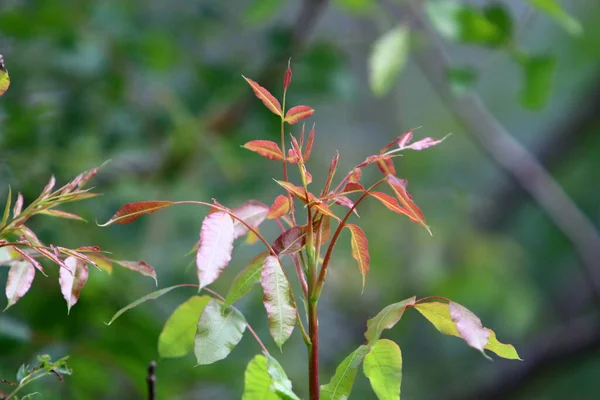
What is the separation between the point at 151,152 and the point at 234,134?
6.0 inches

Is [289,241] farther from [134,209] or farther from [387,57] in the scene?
[387,57]

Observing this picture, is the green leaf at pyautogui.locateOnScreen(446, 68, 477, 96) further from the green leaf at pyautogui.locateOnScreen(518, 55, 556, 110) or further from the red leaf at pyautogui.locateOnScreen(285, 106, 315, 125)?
the red leaf at pyautogui.locateOnScreen(285, 106, 315, 125)

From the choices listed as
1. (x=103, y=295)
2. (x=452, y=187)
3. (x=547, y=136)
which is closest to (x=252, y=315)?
(x=103, y=295)

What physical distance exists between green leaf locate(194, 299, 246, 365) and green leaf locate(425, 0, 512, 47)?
58cm

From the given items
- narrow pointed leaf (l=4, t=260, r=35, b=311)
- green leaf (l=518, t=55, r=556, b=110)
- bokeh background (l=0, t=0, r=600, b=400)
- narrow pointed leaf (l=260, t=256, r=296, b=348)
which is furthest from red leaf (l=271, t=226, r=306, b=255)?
green leaf (l=518, t=55, r=556, b=110)

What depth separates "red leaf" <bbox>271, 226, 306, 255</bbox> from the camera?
0.32 meters

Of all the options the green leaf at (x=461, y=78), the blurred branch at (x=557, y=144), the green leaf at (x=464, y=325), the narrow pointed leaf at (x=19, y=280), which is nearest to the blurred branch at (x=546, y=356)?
the blurred branch at (x=557, y=144)

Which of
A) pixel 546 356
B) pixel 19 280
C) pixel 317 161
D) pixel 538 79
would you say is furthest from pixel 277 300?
pixel 317 161

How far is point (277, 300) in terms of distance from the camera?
11.9 inches

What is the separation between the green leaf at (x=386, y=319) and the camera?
0.31 metres

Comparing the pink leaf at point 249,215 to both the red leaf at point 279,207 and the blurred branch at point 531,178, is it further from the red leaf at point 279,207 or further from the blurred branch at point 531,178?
the blurred branch at point 531,178

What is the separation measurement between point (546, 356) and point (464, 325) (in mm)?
1267

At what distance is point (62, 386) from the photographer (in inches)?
26.3

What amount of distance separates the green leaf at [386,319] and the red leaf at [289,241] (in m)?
0.05
